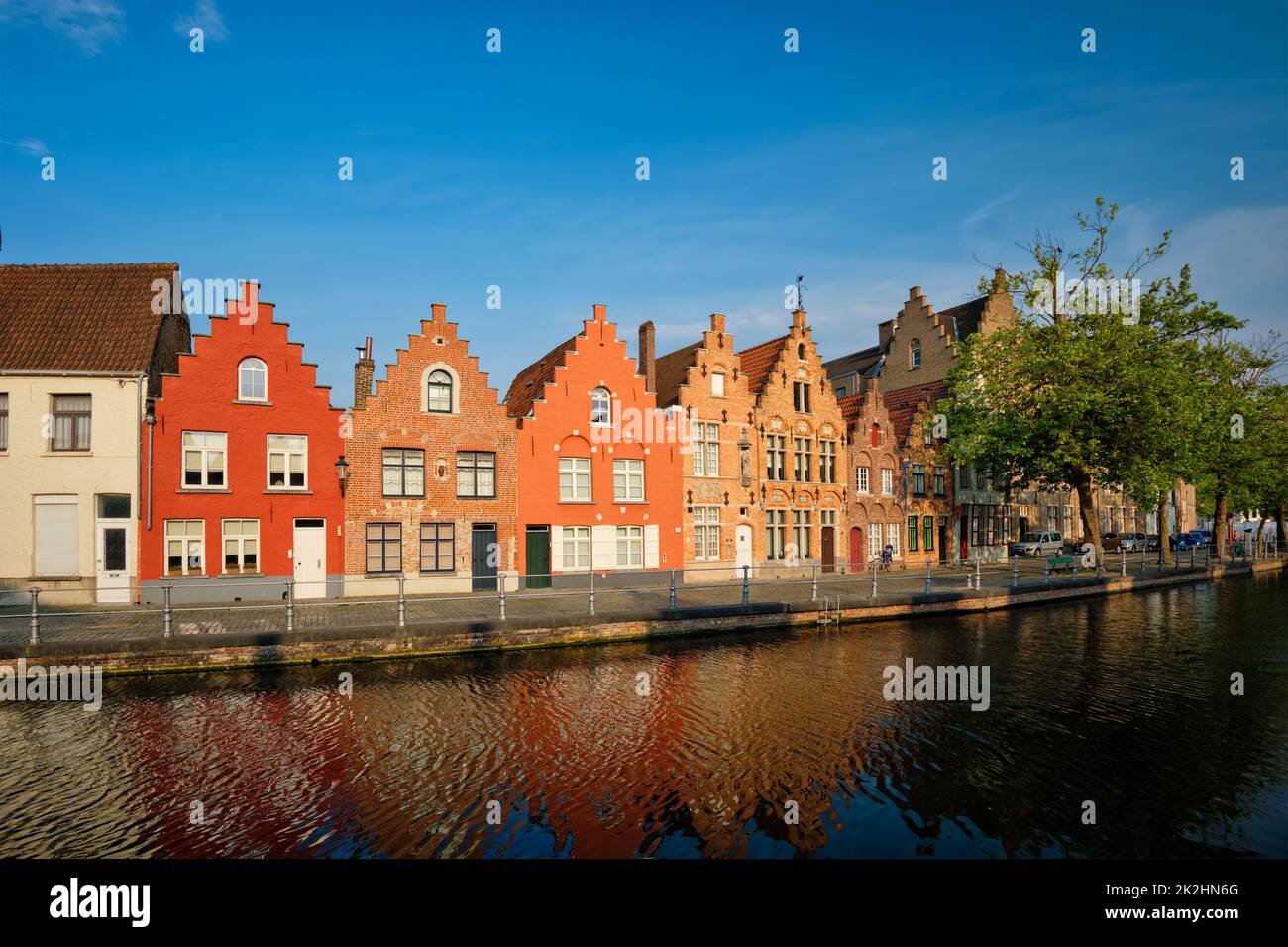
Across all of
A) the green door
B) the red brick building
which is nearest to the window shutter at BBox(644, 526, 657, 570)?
the green door

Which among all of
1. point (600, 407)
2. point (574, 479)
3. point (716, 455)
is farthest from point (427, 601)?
point (716, 455)

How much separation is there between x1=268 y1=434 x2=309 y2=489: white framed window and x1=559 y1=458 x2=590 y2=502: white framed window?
9.42 metres

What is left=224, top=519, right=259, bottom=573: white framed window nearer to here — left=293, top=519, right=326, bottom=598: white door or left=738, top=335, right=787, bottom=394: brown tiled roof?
left=293, top=519, right=326, bottom=598: white door

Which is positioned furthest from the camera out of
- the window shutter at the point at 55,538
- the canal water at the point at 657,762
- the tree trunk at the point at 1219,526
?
the tree trunk at the point at 1219,526

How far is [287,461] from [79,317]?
338 inches

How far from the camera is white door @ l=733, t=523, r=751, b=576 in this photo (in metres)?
31.3

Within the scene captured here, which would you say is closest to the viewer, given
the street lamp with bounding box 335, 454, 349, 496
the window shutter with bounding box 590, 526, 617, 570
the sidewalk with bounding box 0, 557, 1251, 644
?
the sidewalk with bounding box 0, 557, 1251, 644

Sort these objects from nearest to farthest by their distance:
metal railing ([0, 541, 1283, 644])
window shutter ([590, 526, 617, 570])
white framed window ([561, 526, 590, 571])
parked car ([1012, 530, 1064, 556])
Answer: metal railing ([0, 541, 1283, 644]) → white framed window ([561, 526, 590, 571]) → window shutter ([590, 526, 617, 570]) → parked car ([1012, 530, 1064, 556])

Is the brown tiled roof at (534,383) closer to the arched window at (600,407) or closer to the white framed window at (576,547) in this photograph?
the arched window at (600,407)

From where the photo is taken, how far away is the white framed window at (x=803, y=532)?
33.2m

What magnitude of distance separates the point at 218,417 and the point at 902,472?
106 feet

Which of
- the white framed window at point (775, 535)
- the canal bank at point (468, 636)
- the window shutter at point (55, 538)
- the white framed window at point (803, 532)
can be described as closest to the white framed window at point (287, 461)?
the window shutter at point (55, 538)

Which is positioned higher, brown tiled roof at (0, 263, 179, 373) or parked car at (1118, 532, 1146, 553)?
brown tiled roof at (0, 263, 179, 373)

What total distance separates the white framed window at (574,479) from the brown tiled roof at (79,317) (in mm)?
14709
